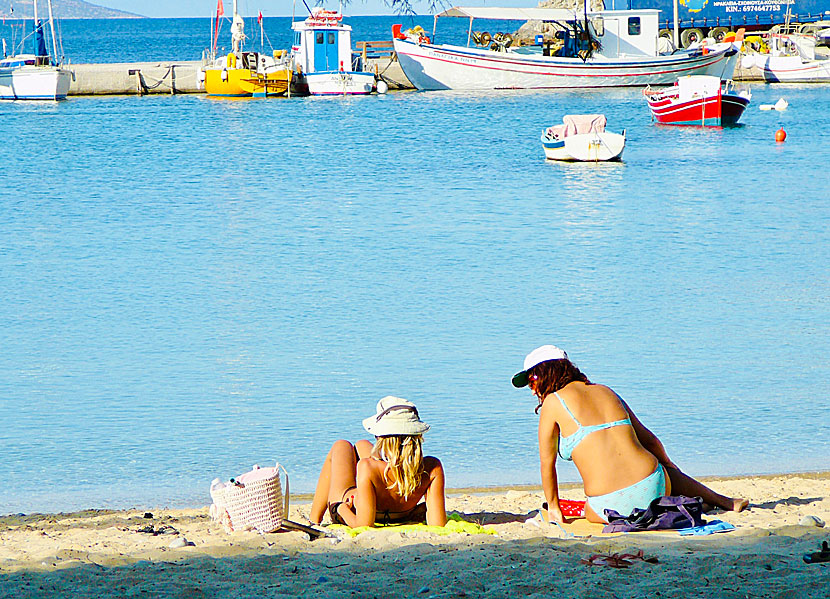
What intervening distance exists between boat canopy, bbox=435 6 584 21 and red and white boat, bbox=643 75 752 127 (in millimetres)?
13260

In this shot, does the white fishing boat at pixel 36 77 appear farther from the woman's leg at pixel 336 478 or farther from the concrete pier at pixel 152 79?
the woman's leg at pixel 336 478

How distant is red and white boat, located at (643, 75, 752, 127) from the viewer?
97.9 ft

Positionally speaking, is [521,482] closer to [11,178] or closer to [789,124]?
[11,178]

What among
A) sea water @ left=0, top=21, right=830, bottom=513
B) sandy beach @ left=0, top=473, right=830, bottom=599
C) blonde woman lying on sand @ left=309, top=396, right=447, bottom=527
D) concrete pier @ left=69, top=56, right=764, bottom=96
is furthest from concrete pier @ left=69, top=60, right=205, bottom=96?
blonde woman lying on sand @ left=309, top=396, right=447, bottom=527

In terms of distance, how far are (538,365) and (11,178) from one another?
2165cm

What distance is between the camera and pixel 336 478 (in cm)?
494

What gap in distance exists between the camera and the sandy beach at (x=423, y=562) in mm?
3713

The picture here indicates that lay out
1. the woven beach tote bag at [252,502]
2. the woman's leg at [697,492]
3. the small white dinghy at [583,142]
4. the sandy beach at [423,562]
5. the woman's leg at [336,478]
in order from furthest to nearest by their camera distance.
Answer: the small white dinghy at [583,142], the woman's leg at [336,478], the woman's leg at [697,492], the woven beach tote bag at [252,502], the sandy beach at [423,562]

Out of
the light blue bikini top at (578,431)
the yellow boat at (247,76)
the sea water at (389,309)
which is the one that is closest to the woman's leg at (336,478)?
the light blue bikini top at (578,431)

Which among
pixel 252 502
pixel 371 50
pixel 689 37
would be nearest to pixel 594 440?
pixel 252 502

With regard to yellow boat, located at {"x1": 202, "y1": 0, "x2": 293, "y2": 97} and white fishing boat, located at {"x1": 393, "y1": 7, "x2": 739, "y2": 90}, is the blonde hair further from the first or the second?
white fishing boat, located at {"x1": 393, "y1": 7, "x2": 739, "y2": 90}

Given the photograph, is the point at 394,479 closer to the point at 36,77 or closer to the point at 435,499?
the point at 435,499

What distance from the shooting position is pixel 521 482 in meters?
6.39

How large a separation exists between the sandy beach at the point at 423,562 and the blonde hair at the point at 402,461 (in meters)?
0.21
